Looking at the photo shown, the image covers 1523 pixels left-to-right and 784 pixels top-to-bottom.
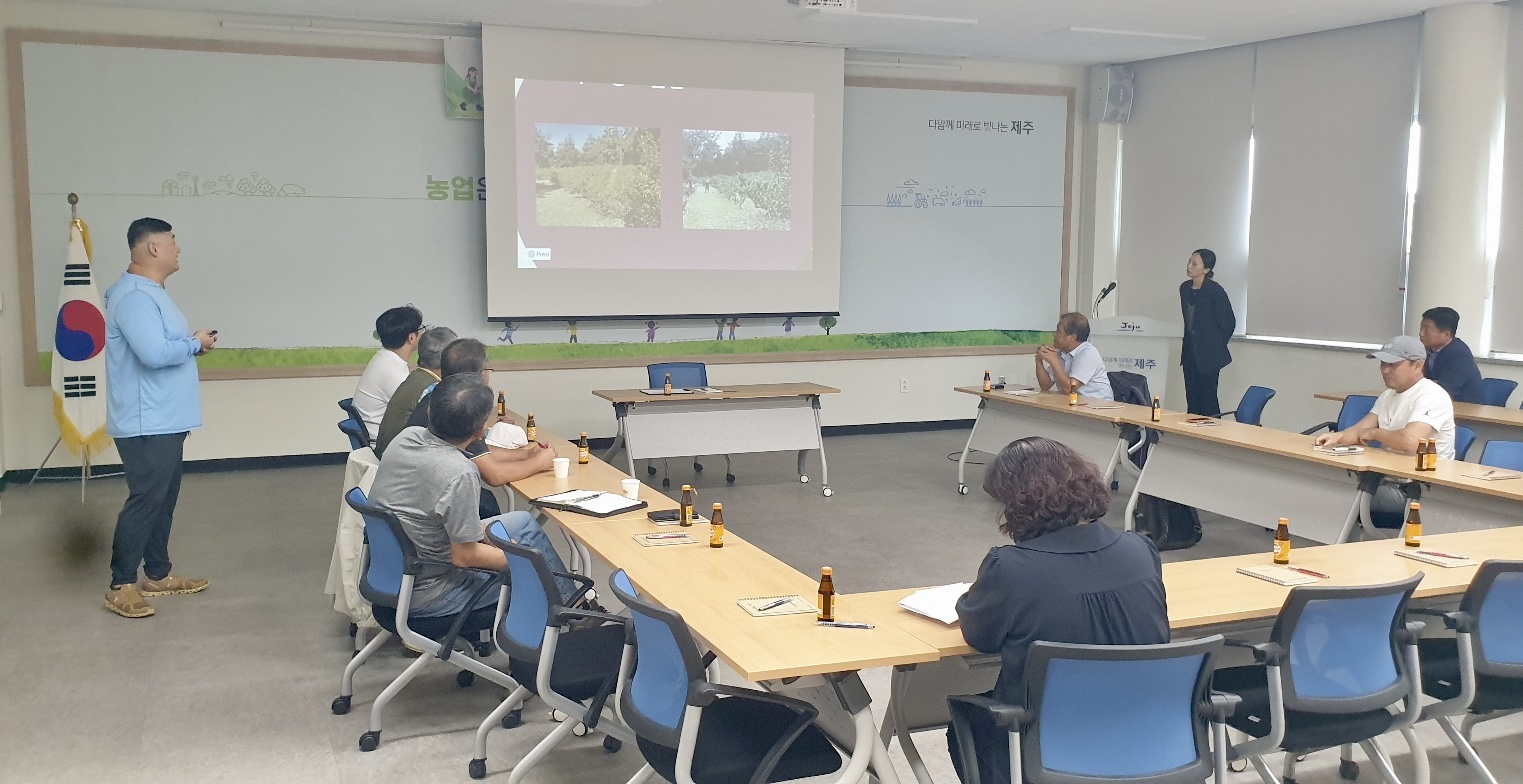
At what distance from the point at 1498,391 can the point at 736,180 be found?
5.57 meters

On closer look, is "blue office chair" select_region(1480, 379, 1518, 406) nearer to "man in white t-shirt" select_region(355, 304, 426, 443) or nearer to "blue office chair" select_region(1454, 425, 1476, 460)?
"blue office chair" select_region(1454, 425, 1476, 460)

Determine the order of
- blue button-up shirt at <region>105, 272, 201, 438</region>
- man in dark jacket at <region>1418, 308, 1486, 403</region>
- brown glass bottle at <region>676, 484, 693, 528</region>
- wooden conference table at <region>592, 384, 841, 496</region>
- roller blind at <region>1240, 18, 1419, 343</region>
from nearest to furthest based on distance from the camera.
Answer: brown glass bottle at <region>676, 484, 693, 528</region>, blue button-up shirt at <region>105, 272, 201, 438</region>, man in dark jacket at <region>1418, 308, 1486, 403</region>, wooden conference table at <region>592, 384, 841, 496</region>, roller blind at <region>1240, 18, 1419, 343</region>

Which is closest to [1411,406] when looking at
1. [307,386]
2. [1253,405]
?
[1253,405]

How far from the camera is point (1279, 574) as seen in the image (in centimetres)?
326

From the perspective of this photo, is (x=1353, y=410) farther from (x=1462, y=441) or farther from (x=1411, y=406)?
(x=1411, y=406)

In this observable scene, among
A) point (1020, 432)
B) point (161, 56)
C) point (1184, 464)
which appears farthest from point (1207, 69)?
point (161, 56)

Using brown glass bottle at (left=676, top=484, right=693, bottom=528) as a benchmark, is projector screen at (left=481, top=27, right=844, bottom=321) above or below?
above

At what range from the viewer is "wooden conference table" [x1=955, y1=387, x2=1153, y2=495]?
21.4 ft

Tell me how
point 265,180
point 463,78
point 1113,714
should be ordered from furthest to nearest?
point 463,78 → point 265,180 → point 1113,714

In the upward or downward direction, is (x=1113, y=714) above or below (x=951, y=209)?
below

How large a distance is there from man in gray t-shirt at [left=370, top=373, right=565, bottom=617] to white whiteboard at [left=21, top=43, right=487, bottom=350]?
5216 mm

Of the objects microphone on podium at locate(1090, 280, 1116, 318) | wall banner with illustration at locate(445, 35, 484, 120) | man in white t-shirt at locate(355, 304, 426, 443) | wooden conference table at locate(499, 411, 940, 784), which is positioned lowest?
wooden conference table at locate(499, 411, 940, 784)

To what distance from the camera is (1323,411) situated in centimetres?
890

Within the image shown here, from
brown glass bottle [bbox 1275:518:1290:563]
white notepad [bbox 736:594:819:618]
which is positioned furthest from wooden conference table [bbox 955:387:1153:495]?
white notepad [bbox 736:594:819:618]
